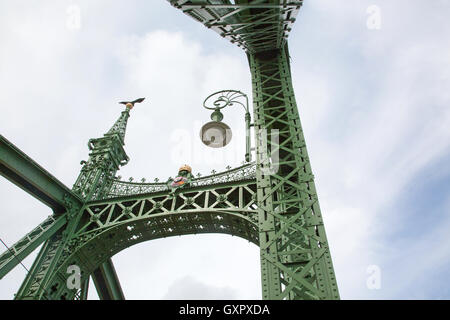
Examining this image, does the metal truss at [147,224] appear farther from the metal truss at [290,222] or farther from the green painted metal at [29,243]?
the metal truss at [290,222]

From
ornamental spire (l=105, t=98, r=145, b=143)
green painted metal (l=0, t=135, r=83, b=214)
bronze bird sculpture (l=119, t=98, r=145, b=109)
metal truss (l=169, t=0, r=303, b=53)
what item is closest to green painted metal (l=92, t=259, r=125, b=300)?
green painted metal (l=0, t=135, r=83, b=214)

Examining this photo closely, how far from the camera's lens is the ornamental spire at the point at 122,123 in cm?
1942

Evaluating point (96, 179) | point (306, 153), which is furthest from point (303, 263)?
point (96, 179)

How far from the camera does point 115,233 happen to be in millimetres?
14133

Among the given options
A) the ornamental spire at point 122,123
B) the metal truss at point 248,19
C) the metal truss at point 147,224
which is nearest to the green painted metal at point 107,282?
the metal truss at point 147,224

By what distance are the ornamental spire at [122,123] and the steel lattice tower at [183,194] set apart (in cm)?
271

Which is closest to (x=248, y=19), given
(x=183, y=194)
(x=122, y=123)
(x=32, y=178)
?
(x=183, y=194)

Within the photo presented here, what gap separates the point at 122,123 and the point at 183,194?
325 inches

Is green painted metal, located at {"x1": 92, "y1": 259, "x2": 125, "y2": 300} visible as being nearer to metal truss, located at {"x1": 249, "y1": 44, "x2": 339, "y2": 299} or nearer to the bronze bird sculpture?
metal truss, located at {"x1": 249, "y1": 44, "x2": 339, "y2": 299}

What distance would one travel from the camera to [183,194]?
47.3 feet

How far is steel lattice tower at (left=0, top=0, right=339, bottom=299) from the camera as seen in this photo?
9734 mm

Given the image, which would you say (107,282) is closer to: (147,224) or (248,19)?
(147,224)
